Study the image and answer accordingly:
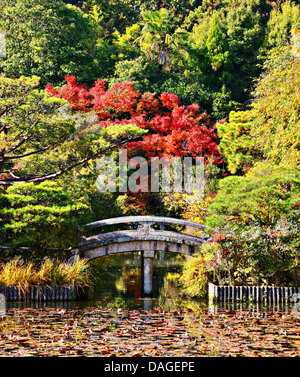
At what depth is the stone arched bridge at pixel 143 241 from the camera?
1367 cm

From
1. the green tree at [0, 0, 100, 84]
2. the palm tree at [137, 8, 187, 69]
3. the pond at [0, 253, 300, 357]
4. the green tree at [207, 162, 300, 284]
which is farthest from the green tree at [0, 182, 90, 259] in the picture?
the palm tree at [137, 8, 187, 69]

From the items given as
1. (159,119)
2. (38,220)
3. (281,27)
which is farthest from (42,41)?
(38,220)

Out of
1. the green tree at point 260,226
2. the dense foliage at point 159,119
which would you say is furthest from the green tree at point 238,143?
the green tree at point 260,226

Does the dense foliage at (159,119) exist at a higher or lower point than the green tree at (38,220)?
higher

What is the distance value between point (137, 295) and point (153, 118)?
30.1 feet

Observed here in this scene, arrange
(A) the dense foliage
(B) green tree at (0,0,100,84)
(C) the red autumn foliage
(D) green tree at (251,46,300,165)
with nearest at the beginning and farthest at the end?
(A) the dense foliage
(D) green tree at (251,46,300,165)
(C) the red autumn foliage
(B) green tree at (0,0,100,84)

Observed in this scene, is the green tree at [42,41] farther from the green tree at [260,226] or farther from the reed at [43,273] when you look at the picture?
the green tree at [260,226]

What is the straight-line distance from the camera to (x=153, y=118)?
20.7 m

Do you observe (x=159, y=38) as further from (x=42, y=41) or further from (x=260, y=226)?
(x=260, y=226)

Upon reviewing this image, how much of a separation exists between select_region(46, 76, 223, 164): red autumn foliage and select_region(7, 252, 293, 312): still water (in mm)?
4509

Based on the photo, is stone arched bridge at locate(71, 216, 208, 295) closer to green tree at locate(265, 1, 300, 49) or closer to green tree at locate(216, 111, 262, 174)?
green tree at locate(216, 111, 262, 174)

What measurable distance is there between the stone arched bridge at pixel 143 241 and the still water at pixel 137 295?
0.76 metres

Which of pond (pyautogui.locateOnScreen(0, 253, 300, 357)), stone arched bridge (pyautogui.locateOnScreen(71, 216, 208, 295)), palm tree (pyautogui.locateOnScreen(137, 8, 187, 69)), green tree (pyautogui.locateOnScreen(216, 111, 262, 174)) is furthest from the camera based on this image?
palm tree (pyautogui.locateOnScreen(137, 8, 187, 69))

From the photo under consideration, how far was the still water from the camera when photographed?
11.1 metres
